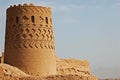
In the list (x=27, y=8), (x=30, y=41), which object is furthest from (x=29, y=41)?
(x=27, y=8)

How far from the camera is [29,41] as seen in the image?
74.8ft

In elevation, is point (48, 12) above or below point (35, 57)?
Answer: above

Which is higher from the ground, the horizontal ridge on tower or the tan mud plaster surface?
the horizontal ridge on tower

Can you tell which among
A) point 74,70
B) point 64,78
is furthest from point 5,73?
point 74,70

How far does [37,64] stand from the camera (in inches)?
893

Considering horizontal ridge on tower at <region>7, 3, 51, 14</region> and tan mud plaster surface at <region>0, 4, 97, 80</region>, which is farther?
horizontal ridge on tower at <region>7, 3, 51, 14</region>

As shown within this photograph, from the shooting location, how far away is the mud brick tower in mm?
22625

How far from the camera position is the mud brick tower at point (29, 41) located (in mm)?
22625

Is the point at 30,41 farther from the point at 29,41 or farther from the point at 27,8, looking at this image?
the point at 27,8

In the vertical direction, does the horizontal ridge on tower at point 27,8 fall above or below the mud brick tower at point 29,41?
above

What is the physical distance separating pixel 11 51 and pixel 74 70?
8157 mm

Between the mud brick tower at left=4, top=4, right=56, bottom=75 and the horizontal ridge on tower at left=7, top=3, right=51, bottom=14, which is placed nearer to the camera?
the mud brick tower at left=4, top=4, right=56, bottom=75

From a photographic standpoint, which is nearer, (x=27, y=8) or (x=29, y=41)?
(x=29, y=41)

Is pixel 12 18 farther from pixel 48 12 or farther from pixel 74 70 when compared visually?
pixel 74 70
